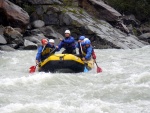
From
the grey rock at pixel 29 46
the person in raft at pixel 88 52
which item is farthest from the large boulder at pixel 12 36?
the person in raft at pixel 88 52

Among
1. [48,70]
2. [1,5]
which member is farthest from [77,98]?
[1,5]

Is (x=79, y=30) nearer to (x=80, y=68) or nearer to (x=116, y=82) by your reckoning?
(x=80, y=68)

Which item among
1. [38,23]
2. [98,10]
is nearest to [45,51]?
[38,23]

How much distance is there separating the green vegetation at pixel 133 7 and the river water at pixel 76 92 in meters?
22.1

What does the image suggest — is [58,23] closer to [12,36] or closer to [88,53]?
[12,36]

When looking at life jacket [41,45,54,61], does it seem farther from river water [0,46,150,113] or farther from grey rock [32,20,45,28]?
grey rock [32,20,45,28]

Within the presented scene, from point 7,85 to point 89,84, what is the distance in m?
2.37

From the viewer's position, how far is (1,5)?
21.2 metres

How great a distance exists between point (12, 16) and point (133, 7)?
52.8ft

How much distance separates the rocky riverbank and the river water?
24.6 ft

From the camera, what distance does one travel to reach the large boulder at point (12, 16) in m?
21.5

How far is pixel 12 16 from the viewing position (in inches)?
855

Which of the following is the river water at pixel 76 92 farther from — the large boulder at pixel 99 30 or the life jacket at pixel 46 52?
the large boulder at pixel 99 30

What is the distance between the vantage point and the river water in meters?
7.77
